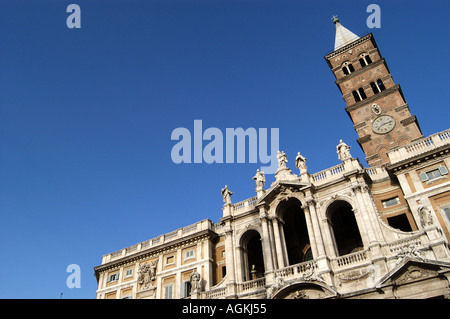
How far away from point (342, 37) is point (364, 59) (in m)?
8.50

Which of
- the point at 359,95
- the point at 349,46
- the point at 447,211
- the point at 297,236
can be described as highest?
the point at 349,46

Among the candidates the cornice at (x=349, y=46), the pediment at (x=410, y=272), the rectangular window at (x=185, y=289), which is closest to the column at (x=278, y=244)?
the pediment at (x=410, y=272)

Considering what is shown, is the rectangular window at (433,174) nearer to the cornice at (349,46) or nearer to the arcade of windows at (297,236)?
the arcade of windows at (297,236)

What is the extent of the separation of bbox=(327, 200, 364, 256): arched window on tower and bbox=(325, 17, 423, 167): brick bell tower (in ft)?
29.9

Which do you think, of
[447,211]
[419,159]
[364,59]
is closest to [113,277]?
[419,159]

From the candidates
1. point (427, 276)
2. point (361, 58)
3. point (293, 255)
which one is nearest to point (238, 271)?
point (293, 255)

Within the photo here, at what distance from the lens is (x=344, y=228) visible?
31562mm

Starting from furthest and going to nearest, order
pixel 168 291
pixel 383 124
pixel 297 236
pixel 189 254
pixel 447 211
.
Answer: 1. pixel 383 124
2. pixel 189 254
3. pixel 168 291
4. pixel 297 236
5. pixel 447 211

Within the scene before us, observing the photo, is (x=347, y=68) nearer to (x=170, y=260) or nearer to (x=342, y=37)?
(x=342, y=37)

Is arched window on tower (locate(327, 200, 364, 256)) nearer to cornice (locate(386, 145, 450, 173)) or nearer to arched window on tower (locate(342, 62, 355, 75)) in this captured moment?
cornice (locate(386, 145, 450, 173))

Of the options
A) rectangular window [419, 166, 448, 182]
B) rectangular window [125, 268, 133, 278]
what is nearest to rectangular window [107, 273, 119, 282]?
rectangular window [125, 268, 133, 278]

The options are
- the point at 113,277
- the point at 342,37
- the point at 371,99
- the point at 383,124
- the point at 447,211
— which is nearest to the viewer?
the point at 447,211
